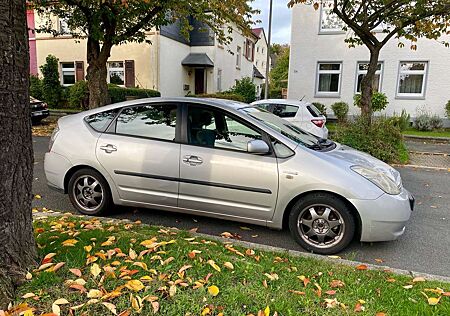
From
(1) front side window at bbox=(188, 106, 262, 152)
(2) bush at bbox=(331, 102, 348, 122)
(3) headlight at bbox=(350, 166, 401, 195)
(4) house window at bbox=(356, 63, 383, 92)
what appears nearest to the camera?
(3) headlight at bbox=(350, 166, 401, 195)

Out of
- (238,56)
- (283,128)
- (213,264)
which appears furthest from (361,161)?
(238,56)

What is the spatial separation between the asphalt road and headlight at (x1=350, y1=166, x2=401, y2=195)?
72 centimetres

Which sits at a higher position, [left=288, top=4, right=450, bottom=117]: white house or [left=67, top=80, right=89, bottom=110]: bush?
[left=288, top=4, right=450, bottom=117]: white house

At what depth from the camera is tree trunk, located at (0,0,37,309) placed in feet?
7.51

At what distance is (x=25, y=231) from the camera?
2580 millimetres

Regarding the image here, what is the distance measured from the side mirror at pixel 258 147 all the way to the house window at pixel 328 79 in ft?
49.8

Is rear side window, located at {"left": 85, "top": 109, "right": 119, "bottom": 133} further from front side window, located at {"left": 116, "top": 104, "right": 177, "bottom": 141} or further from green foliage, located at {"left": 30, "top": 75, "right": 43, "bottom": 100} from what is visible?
green foliage, located at {"left": 30, "top": 75, "right": 43, "bottom": 100}

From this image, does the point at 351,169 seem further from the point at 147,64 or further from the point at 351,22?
the point at 147,64

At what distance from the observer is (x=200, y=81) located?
24.9 m

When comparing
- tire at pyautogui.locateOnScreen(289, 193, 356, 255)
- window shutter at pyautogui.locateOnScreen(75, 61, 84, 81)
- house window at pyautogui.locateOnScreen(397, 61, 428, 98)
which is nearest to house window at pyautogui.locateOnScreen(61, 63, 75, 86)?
window shutter at pyautogui.locateOnScreen(75, 61, 84, 81)

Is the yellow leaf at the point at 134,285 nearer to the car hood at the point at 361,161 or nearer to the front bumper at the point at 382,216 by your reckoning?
the front bumper at the point at 382,216

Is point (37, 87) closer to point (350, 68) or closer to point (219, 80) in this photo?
point (219, 80)

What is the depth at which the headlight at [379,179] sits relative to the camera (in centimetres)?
357

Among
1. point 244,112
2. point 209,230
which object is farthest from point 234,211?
point 244,112
